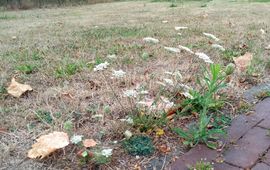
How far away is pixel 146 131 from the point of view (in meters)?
2.17

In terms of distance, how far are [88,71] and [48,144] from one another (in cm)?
131

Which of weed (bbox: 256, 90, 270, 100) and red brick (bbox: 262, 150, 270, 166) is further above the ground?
weed (bbox: 256, 90, 270, 100)

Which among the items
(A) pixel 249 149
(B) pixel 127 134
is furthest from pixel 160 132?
(A) pixel 249 149

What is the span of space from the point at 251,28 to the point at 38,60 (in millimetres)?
2902

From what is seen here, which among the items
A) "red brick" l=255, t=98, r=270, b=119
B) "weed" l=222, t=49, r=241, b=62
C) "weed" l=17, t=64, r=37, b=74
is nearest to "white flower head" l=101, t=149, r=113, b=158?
"red brick" l=255, t=98, r=270, b=119

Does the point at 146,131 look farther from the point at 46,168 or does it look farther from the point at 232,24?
the point at 232,24

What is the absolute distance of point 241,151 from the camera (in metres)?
2.02

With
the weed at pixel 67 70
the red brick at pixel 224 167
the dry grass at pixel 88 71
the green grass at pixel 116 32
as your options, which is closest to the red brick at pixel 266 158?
the red brick at pixel 224 167

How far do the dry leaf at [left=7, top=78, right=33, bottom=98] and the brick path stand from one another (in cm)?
133

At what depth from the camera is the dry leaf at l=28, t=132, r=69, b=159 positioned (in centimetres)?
192

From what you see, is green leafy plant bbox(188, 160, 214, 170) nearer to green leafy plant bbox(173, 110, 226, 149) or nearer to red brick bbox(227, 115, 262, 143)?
green leafy plant bbox(173, 110, 226, 149)

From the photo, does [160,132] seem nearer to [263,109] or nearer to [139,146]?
[139,146]

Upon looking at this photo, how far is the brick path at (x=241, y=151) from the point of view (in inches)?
75.1

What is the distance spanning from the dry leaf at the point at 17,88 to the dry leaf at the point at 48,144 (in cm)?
81
